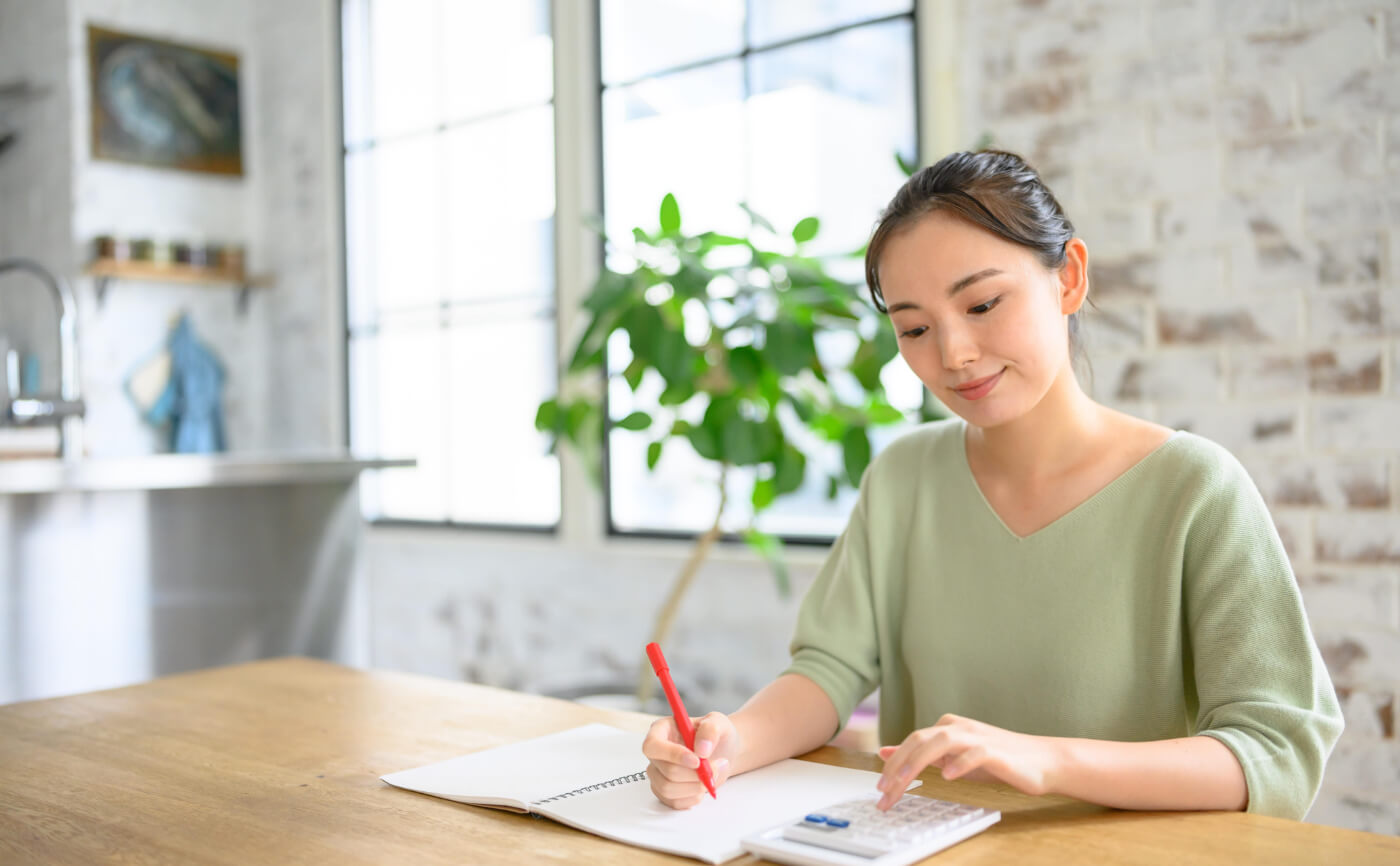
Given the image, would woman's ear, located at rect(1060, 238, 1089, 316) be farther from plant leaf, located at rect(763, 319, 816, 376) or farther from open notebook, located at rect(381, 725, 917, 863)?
plant leaf, located at rect(763, 319, 816, 376)

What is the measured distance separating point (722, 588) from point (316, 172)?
2.52 metres

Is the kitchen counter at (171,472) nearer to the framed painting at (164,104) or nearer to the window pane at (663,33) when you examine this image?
the window pane at (663,33)

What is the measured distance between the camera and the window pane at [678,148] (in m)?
3.48

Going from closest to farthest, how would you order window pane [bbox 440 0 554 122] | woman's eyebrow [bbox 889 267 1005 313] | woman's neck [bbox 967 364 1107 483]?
woman's eyebrow [bbox 889 267 1005 313]
woman's neck [bbox 967 364 1107 483]
window pane [bbox 440 0 554 122]

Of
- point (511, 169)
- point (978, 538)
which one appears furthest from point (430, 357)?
point (978, 538)

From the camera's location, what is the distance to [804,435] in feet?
10.7

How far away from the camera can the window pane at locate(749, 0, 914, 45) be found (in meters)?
3.13

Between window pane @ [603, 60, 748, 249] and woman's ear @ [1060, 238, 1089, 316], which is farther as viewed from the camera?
window pane @ [603, 60, 748, 249]

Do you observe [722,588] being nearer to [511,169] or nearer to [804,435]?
[804,435]

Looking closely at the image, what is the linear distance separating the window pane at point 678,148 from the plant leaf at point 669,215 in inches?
33.0

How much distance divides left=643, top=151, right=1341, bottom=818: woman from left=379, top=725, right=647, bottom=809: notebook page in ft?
0.34

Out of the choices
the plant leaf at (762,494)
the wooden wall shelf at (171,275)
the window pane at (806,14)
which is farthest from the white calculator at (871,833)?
the wooden wall shelf at (171,275)

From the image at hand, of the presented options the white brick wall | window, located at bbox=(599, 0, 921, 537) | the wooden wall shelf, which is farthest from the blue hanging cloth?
the white brick wall

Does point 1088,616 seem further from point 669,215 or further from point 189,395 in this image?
point 189,395
